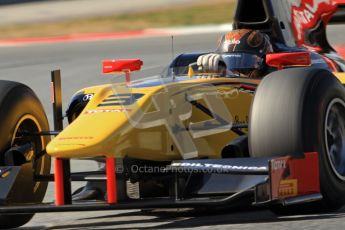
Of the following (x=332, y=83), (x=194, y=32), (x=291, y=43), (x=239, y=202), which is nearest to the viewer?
(x=239, y=202)

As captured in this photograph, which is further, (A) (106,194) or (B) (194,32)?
(B) (194,32)

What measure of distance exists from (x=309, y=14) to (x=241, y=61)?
7.44 ft

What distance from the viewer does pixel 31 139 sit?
21.5 feet

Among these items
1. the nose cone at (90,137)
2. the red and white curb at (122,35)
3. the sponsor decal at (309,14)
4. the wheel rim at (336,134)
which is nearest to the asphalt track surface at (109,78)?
the wheel rim at (336,134)

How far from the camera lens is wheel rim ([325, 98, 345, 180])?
5.90 meters

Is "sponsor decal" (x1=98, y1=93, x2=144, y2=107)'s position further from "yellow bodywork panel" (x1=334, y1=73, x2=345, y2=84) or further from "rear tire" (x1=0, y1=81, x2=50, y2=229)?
"yellow bodywork panel" (x1=334, y1=73, x2=345, y2=84)

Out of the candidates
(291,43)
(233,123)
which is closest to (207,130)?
(233,123)

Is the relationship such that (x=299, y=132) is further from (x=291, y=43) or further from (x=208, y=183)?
(x=291, y=43)

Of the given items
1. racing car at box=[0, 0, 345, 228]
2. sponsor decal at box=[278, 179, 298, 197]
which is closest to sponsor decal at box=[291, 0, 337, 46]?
racing car at box=[0, 0, 345, 228]

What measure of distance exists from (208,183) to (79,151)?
0.79 meters

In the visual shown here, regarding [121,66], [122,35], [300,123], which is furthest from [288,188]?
[122,35]

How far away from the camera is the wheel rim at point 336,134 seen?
232 inches

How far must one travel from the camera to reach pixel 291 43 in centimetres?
835

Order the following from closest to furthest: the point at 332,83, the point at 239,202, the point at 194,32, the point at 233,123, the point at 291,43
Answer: the point at 239,202
the point at 332,83
the point at 233,123
the point at 291,43
the point at 194,32
